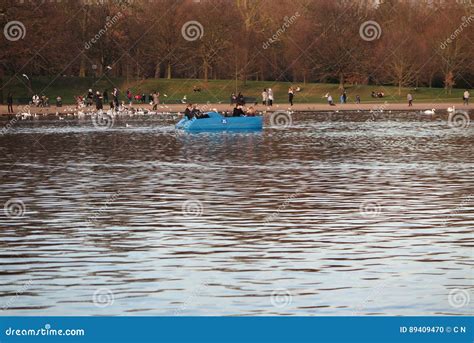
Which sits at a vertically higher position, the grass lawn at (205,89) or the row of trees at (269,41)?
the row of trees at (269,41)

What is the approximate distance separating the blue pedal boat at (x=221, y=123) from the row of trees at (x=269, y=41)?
53877 mm

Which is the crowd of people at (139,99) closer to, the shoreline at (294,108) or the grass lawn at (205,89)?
the shoreline at (294,108)

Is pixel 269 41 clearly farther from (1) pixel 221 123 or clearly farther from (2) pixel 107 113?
(1) pixel 221 123

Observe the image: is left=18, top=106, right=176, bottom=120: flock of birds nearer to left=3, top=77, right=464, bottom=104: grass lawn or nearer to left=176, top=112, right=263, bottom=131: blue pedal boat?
left=3, top=77, right=464, bottom=104: grass lawn

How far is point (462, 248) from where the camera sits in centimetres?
2030

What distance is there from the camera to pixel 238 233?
22328 mm

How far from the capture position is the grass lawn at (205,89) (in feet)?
393

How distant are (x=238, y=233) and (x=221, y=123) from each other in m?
42.9

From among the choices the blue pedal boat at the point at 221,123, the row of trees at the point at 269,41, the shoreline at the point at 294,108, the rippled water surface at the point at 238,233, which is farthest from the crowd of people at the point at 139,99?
the rippled water surface at the point at 238,233

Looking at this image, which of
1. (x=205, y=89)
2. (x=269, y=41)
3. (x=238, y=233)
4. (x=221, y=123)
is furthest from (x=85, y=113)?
(x=238, y=233)

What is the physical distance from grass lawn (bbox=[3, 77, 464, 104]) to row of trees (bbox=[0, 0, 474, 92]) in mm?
1548

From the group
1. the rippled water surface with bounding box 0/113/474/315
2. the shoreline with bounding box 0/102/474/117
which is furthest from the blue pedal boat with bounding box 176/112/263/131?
the shoreline with bounding box 0/102/474/117

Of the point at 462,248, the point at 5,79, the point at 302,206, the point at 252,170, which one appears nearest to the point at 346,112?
the point at 5,79

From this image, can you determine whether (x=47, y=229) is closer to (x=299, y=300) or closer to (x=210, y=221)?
(x=210, y=221)
